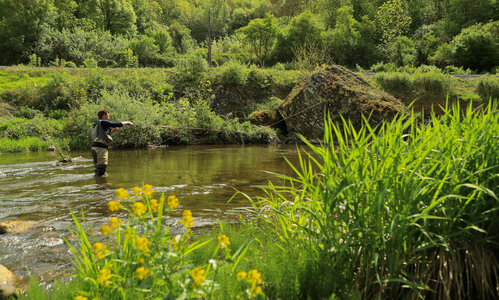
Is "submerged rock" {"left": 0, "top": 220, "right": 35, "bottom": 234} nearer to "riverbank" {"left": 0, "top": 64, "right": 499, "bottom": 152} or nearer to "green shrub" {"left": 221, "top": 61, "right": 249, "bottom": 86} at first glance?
"riverbank" {"left": 0, "top": 64, "right": 499, "bottom": 152}

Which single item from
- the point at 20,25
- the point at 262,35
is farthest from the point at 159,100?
the point at 20,25

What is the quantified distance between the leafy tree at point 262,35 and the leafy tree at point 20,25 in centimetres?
2665

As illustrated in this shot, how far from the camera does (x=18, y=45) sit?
138ft

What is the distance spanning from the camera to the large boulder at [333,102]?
17.7m

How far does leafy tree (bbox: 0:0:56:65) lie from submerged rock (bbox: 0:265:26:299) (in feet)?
156

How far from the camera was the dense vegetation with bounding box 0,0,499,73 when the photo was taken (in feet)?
123

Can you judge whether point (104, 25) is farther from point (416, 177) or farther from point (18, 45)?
point (416, 177)

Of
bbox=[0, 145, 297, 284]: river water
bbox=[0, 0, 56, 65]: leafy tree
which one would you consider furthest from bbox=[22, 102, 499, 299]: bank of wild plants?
bbox=[0, 0, 56, 65]: leafy tree

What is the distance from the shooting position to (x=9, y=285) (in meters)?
2.99

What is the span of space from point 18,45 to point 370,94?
43.6m

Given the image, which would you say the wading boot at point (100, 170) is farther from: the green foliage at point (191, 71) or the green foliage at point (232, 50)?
the green foliage at point (232, 50)

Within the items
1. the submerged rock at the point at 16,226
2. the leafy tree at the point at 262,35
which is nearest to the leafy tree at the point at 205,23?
the leafy tree at the point at 262,35

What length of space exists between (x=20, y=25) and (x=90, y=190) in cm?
4741

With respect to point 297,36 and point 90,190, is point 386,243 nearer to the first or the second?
point 90,190
